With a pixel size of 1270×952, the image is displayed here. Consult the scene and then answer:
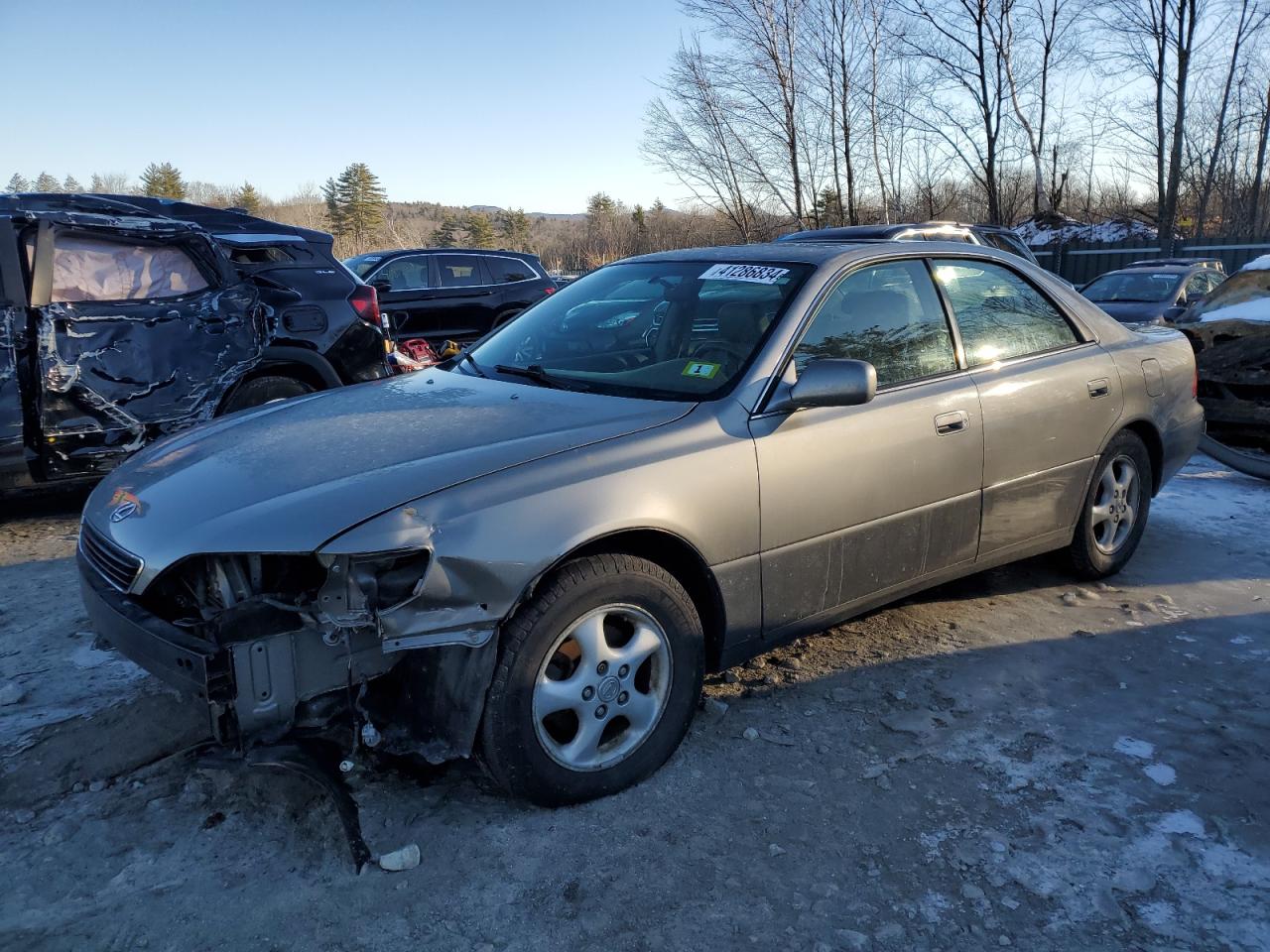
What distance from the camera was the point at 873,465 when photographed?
3307 mm

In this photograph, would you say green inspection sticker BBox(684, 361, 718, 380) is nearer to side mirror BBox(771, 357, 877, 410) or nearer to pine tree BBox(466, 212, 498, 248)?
side mirror BBox(771, 357, 877, 410)

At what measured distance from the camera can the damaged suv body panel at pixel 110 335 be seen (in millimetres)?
5066

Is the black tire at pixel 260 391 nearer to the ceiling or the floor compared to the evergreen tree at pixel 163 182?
nearer to the floor

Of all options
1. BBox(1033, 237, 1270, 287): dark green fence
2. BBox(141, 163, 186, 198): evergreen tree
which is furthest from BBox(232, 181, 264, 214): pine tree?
BBox(1033, 237, 1270, 287): dark green fence

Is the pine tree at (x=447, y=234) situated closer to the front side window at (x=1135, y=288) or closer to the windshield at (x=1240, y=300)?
the front side window at (x=1135, y=288)

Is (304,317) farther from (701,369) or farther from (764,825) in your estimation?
(764,825)

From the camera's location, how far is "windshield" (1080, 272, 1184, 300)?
43.4 feet

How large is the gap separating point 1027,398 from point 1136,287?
37.8ft

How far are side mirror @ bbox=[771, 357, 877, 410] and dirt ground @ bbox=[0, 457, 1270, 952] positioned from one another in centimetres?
113

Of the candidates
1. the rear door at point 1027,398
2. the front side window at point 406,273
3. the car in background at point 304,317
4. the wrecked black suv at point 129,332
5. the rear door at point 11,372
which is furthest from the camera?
the front side window at point 406,273

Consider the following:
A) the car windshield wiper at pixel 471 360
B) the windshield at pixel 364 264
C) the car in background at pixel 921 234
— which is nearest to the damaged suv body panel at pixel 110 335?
the car windshield wiper at pixel 471 360

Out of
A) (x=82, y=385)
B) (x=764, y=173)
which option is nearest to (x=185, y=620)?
(x=82, y=385)

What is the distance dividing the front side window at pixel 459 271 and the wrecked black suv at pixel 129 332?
19.6ft

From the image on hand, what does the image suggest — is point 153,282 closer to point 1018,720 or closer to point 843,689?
point 843,689
